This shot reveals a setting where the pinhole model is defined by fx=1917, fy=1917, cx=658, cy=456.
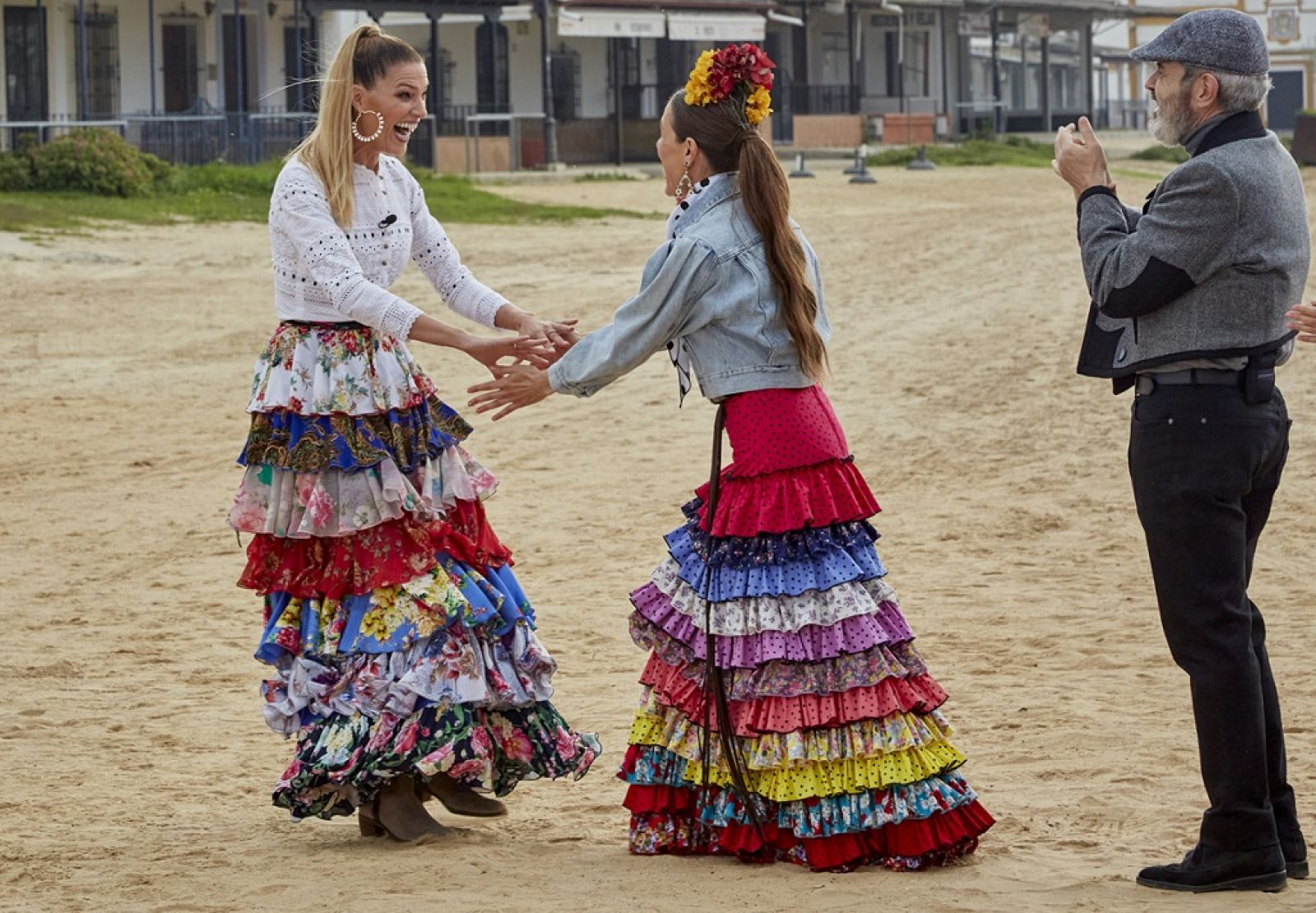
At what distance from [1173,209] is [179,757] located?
3396mm

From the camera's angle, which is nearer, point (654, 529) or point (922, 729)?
point (922, 729)

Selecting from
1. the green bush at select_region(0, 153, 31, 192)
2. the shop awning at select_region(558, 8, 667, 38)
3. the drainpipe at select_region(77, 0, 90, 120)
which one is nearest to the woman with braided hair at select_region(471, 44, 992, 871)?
the green bush at select_region(0, 153, 31, 192)

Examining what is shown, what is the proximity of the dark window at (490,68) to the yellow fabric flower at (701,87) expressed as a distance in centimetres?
3179

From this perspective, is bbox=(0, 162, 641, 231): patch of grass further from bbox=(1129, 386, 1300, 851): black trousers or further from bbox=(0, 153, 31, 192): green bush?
bbox=(1129, 386, 1300, 851): black trousers

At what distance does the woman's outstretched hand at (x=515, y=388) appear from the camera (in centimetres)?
455

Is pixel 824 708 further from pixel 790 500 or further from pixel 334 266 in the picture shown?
pixel 334 266

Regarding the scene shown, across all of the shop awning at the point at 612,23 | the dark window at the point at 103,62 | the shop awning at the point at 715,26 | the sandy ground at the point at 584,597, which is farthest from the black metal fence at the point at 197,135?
the sandy ground at the point at 584,597

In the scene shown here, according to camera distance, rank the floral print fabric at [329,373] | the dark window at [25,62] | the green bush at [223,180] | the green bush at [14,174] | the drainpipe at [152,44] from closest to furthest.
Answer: the floral print fabric at [329,373], the green bush at [14,174], the green bush at [223,180], the drainpipe at [152,44], the dark window at [25,62]

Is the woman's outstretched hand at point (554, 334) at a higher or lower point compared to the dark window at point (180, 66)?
lower

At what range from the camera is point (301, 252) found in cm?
460

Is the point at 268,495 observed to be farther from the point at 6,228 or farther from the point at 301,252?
the point at 6,228

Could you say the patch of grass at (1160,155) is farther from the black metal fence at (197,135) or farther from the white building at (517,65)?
the black metal fence at (197,135)

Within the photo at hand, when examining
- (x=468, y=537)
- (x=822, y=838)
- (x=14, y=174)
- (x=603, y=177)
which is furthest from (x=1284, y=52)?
(x=822, y=838)

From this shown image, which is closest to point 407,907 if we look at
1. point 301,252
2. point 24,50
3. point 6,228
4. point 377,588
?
point 377,588
